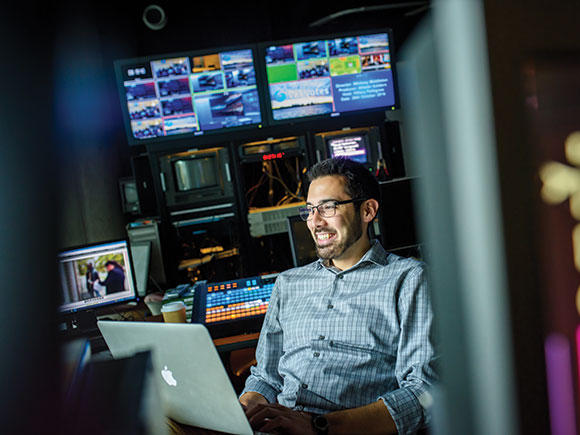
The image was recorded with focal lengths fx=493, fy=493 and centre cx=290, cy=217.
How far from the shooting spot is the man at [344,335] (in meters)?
1.27

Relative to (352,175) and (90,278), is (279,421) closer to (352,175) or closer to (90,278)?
(352,175)

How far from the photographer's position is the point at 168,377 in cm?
118

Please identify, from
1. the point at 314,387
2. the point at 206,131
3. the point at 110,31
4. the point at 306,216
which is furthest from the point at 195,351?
the point at 110,31

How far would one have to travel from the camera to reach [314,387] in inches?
55.0

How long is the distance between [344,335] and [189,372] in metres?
0.51

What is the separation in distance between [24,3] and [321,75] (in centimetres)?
320

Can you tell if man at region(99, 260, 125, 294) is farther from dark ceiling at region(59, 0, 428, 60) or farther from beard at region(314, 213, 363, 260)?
dark ceiling at region(59, 0, 428, 60)

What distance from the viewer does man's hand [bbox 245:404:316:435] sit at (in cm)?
122

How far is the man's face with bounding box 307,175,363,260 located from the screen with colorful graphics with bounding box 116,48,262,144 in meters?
1.86

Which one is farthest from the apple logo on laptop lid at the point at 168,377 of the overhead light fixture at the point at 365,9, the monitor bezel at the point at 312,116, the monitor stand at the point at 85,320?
the overhead light fixture at the point at 365,9

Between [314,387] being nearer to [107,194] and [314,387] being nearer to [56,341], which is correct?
[56,341]

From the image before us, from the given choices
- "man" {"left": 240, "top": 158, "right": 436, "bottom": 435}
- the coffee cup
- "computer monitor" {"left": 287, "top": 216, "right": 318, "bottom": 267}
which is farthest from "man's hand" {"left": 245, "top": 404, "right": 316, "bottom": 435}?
"computer monitor" {"left": 287, "top": 216, "right": 318, "bottom": 267}

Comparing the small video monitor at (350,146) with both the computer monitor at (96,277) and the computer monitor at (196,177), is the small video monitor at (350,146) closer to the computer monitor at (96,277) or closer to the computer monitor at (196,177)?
the computer monitor at (196,177)

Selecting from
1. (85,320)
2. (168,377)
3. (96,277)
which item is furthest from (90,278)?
(168,377)
